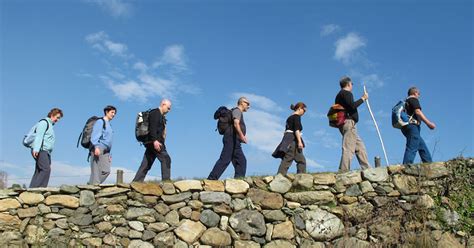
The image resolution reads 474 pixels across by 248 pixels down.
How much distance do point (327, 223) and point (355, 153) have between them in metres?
1.39

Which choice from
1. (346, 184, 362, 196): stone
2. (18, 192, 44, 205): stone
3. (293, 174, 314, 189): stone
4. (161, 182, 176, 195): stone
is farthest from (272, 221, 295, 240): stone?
(18, 192, 44, 205): stone

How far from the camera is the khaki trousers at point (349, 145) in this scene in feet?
23.9

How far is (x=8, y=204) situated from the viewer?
6824 mm

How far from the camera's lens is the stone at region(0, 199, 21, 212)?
268 inches

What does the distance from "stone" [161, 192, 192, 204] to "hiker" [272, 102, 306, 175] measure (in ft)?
5.48

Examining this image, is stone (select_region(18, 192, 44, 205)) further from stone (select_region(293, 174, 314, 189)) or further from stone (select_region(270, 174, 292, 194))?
stone (select_region(293, 174, 314, 189))

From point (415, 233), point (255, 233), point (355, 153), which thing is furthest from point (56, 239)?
point (415, 233)

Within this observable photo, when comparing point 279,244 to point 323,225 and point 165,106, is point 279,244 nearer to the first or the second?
point 323,225

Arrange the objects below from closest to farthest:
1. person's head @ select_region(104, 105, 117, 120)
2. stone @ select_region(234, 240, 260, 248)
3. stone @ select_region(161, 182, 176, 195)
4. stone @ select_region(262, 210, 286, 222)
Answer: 1. stone @ select_region(234, 240, 260, 248)
2. stone @ select_region(262, 210, 286, 222)
3. stone @ select_region(161, 182, 176, 195)
4. person's head @ select_region(104, 105, 117, 120)

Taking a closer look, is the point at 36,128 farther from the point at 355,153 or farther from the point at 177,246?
the point at 355,153

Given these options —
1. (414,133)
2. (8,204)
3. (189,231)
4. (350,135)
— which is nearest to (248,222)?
(189,231)

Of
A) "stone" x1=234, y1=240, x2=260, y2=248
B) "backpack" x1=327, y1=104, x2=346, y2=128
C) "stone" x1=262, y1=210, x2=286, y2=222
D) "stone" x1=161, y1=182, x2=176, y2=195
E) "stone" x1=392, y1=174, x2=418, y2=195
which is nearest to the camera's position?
"stone" x1=234, y1=240, x2=260, y2=248

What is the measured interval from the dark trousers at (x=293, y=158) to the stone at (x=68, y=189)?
3349 mm

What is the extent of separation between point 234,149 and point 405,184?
285 centimetres
